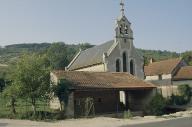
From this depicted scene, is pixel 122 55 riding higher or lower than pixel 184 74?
higher

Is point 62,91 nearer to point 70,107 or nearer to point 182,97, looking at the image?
point 70,107

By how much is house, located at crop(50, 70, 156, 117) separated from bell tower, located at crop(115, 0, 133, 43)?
9102mm

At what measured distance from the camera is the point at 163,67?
2314 inches

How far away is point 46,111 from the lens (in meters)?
28.8

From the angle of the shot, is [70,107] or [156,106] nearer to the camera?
[70,107]

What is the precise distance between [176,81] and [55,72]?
90.5ft

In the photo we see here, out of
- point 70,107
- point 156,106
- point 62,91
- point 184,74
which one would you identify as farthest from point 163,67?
point 62,91

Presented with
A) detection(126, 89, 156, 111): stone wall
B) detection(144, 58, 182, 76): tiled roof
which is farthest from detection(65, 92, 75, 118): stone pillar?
detection(144, 58, 182, 76): tiled roof

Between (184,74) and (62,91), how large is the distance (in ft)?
97.6

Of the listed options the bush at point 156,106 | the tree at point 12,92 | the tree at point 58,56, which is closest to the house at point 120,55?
the bush at point 156,106

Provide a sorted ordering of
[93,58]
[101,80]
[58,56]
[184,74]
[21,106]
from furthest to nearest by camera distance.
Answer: [58,56] < [184,74] < [93,58] < [101,80] < [21,106]

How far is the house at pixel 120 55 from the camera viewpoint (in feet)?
149

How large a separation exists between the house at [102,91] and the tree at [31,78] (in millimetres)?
2125

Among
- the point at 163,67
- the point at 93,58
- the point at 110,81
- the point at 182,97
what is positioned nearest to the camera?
the point at 110,81
